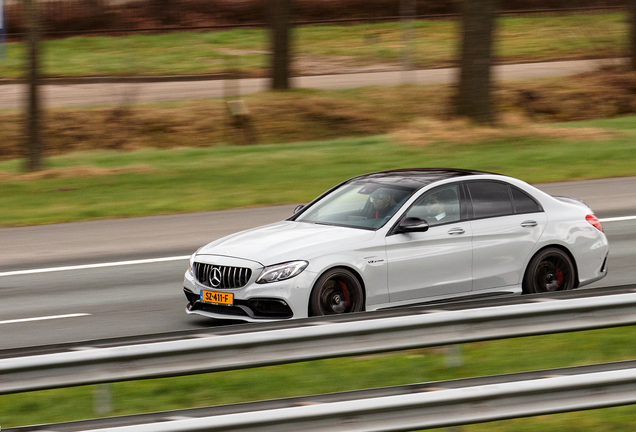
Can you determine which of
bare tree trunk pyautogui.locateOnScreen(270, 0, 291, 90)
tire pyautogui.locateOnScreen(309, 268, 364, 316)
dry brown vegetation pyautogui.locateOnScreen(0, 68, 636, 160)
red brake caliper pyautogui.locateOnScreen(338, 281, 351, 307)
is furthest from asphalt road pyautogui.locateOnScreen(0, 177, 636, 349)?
bare tree trunk pyautogui.locateOnScreen(270, 0, 291, 90)

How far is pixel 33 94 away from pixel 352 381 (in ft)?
50.3

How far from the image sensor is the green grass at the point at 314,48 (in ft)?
148

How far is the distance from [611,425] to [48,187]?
15.6 m

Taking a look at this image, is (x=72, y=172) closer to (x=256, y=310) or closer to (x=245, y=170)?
(x=245, y=170)

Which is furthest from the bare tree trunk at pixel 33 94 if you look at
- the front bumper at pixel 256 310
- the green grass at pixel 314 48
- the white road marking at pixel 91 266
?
the green grass at pixel 314 48

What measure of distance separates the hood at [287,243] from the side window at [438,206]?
66 cm

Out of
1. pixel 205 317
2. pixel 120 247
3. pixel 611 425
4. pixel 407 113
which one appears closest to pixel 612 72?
pixel 407 113

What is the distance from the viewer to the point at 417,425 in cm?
478

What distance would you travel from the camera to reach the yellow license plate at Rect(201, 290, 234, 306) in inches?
346

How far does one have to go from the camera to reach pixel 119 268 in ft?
42.2

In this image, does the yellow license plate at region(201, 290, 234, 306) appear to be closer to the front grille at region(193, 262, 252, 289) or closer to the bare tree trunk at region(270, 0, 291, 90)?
the front grille at region(193, 262, 252, 289)

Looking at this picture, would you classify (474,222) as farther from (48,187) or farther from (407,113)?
(407,113)

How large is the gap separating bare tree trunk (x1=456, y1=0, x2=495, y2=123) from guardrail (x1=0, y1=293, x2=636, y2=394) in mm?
18864

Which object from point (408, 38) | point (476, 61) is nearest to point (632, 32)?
point (476, 61)
